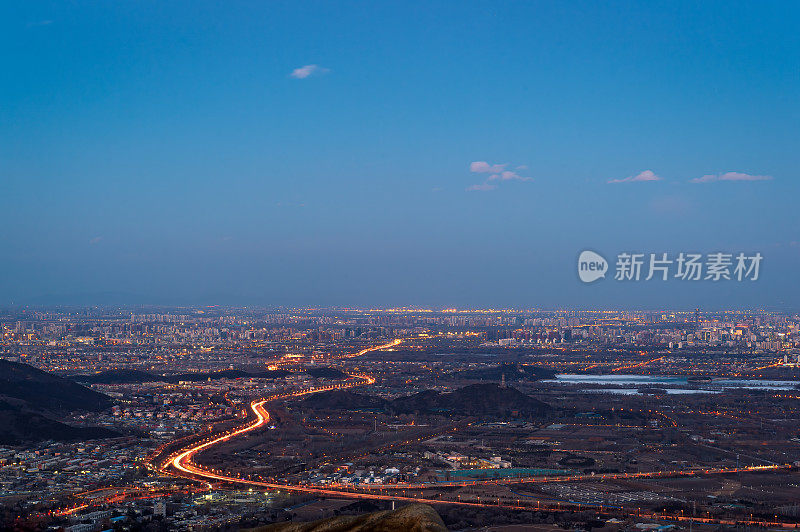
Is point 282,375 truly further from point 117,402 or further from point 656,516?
point 656,516

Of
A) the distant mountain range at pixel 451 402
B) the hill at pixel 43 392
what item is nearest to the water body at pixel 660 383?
the distant mountain range at pixel 451 402

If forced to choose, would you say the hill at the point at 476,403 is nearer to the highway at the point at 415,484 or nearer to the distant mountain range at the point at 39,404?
the highway at the point at 415,484

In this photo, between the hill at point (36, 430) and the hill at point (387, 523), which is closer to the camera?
the hill at point (387, 523)

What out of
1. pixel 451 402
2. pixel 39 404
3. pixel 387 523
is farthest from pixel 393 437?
pixel 387 523

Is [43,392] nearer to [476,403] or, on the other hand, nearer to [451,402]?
[451,402]

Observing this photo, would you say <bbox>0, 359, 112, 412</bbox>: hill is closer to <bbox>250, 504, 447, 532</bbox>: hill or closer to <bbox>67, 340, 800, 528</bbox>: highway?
<bbox>67, 340, 800, 528</bbox>: highway

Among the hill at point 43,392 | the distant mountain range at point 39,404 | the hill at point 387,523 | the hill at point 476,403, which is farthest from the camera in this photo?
the hill at point 476,403
